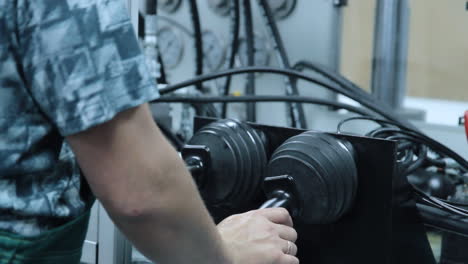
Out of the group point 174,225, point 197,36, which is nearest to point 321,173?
point 174,225

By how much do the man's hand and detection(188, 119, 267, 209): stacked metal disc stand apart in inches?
3.6

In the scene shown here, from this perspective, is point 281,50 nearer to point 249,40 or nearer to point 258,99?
point 249,40

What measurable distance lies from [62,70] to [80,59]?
0.05 ft

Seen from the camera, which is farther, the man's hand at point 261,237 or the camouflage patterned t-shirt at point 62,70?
the man's hand at point 261,237

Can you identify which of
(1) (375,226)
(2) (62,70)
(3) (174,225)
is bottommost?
(1) (375,226)

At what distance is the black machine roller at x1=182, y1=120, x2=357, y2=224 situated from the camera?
0.64m

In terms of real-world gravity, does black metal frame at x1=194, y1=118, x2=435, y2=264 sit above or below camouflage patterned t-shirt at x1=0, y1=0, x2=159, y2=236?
below

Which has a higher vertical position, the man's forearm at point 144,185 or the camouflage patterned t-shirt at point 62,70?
the camouflage patterned t-shirt at point 62,70

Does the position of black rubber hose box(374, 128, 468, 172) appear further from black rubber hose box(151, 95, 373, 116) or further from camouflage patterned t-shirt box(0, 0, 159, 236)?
camouflage patterned t-shirt box(0, 0, 159, 236)

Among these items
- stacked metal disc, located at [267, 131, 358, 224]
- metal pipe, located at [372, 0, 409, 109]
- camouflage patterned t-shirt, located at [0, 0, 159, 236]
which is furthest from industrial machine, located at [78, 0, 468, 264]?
metal pipe, located at [372, 0, 409, 109]

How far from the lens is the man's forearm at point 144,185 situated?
0.40 meters

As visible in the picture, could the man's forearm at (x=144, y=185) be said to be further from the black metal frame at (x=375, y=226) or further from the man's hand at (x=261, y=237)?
the black metal frame at (x=375, y=226)

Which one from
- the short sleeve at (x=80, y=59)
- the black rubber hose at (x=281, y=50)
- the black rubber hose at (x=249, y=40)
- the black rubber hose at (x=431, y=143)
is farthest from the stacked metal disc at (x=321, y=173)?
the black rubber hose at (x=249, y=40)

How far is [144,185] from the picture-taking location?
16.3 inches
